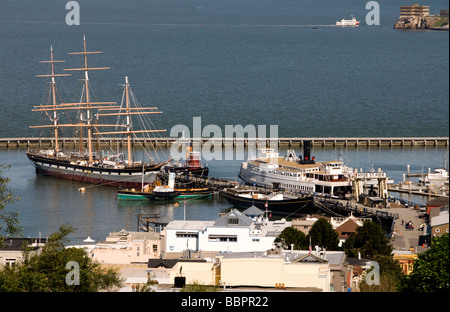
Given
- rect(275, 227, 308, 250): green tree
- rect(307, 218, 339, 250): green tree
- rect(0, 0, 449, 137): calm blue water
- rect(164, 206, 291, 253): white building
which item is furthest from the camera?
rect(0, 0, 449, 137): calm blue water

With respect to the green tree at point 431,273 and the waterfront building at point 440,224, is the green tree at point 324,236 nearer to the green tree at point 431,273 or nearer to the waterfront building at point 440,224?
the waterfront building at point 440,224

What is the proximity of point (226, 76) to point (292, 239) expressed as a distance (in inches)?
3250

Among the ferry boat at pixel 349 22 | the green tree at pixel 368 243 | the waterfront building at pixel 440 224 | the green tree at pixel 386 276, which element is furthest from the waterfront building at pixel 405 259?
the ferry boat at pixel 349 22

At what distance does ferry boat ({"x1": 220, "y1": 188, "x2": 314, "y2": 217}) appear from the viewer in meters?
51.0

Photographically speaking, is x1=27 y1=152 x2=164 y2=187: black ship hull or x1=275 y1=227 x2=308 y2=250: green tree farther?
x1=27 y1=152 x2=164 y2=187: black ship hull

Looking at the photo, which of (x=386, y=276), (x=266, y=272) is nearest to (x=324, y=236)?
(x=386, y=276)

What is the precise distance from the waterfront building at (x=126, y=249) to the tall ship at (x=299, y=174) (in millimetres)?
19031

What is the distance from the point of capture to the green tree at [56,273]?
21.8 metres

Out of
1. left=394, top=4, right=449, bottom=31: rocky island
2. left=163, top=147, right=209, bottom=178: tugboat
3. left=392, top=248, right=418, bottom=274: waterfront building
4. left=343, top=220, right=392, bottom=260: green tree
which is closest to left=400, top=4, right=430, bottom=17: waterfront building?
left=394, top=4, right=449, bottom=31: rocky island

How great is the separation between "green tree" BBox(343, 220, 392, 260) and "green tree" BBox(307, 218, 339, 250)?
0.42m

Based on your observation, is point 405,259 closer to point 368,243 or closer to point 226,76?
point 368,243

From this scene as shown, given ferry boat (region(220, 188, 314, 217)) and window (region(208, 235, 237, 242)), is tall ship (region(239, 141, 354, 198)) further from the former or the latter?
window (region(208, 235, 237, 242))

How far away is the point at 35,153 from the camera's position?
220 feet

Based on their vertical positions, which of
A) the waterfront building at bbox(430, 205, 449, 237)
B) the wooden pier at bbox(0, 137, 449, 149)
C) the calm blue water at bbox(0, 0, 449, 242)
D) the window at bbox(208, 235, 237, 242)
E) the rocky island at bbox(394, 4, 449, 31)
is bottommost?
the window at bbox(208, 235, 237, 242)
